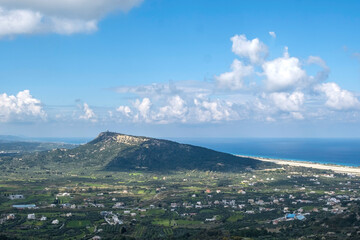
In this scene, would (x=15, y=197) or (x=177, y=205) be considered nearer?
(x=177, y=205)

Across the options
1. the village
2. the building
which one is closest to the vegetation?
the village

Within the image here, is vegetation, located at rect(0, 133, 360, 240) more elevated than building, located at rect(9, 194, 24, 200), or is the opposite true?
vegetation, located at rect(0, 133, 360, 240)

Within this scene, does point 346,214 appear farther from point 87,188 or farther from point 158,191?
point 87,188

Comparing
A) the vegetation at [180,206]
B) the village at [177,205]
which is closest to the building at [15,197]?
the village at [177,205]

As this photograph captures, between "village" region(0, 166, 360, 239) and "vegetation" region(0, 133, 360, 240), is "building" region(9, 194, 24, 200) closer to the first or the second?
"village" region(0, 166, 360, 239)

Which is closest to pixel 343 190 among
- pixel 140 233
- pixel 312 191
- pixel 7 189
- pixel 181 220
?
pixel 312 191

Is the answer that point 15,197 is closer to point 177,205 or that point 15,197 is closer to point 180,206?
point 177,205

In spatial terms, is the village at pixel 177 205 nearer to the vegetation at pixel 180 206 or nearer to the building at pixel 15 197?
the building at pixel 15 197

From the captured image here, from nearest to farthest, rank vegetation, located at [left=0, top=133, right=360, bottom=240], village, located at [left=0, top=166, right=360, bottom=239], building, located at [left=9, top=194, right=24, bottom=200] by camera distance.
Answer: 1. vegetation, located at [left=0, top=133, right=360, bottom=240]
2. village, located at [left=0, top=166, right=360, bottom=239]
3. building, located at [left=9, top=194, right=24, bottom=200]

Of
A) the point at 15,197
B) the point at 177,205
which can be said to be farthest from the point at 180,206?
the point at 15,197

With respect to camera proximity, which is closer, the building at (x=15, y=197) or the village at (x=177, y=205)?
the village at (x=177, y=205)

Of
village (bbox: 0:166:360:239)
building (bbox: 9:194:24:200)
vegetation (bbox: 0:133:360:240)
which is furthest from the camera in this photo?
building (bbox: 9:194:24:200)
